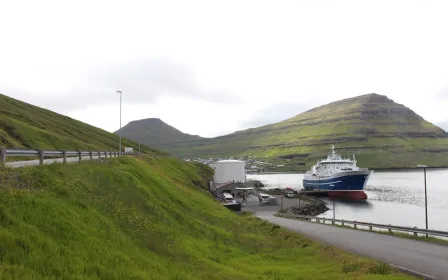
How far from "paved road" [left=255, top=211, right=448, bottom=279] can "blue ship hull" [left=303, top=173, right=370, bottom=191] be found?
81.1 metres

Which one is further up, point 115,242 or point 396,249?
point 115,242

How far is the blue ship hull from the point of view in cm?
11512

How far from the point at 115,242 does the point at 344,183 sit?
113 m

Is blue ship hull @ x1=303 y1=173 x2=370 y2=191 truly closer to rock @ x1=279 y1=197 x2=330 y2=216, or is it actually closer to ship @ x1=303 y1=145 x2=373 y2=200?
ship @ x1=303 y1=145 x2=373 y2=200

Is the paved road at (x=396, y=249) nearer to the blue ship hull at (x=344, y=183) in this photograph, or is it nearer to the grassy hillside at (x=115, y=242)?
the grassy hillside at (x=115, y=242)

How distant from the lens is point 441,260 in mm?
22266

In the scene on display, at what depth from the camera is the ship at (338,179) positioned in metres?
115

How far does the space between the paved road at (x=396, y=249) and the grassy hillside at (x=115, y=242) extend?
2.91 m

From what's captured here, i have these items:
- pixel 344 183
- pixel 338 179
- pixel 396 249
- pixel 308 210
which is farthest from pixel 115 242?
pixel 338 179

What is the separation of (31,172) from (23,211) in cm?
658

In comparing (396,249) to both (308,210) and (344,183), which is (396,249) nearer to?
(308,210)

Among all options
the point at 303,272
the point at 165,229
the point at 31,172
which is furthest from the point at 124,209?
the point at 303,272

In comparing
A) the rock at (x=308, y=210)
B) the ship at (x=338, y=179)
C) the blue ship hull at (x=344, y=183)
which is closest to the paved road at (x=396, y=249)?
the rock at (x=308, y=210)

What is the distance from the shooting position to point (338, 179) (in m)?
121
